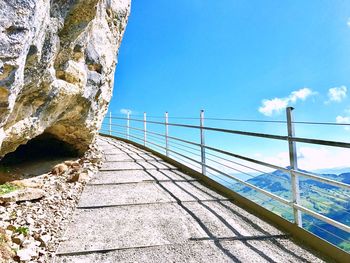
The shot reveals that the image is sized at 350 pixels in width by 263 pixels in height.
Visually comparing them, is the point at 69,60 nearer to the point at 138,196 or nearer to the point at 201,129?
the point at 138,196

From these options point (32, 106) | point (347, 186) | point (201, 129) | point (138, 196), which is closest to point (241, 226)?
point (347, 186)

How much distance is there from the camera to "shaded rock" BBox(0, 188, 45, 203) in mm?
3996

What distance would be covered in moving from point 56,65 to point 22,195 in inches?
78.2

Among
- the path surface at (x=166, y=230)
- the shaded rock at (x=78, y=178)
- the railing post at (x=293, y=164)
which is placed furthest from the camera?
the shaded rock at (x=78, y=178)

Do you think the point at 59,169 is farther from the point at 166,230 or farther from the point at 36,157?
the point at 166,230

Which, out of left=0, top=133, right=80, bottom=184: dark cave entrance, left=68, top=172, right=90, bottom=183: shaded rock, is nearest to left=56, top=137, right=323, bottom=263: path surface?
left=68, top=172, right=90, bottom=183: shaded rock

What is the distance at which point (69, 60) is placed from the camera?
4.70m

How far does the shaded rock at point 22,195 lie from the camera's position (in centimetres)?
400

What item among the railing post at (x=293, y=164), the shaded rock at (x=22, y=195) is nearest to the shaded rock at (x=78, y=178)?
the shaded rock at (x=22, y=195)

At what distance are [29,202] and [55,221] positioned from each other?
725 millimetres

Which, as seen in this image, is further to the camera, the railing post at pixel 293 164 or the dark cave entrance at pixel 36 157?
the dark cave entrance at pixel 36 157

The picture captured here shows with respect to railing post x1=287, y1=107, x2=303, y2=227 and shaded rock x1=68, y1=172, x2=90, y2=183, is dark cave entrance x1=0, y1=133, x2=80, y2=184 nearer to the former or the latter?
shaded rock x1=68, y1=172, x2=90, y2=183

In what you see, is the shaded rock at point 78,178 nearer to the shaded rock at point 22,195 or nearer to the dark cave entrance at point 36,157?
the dark cave entrance at point 36,157

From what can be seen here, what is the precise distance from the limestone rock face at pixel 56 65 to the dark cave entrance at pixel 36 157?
0.34 metres
